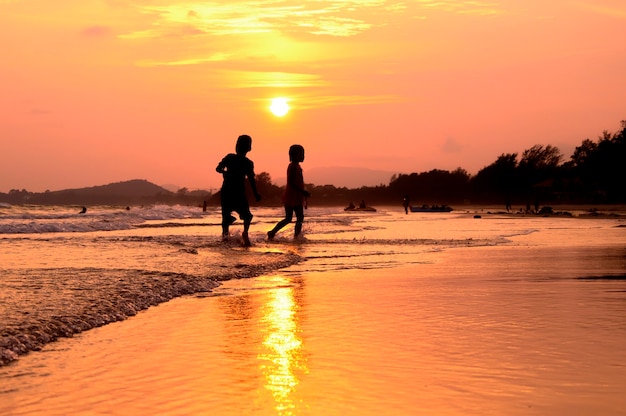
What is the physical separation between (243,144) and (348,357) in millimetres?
12070

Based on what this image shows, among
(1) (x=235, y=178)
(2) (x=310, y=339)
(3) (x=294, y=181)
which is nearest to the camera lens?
(2) (x=310, y=339)

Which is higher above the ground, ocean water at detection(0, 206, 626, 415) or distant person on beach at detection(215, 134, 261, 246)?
distant person on beach at detection(215, 134, 261, 246)

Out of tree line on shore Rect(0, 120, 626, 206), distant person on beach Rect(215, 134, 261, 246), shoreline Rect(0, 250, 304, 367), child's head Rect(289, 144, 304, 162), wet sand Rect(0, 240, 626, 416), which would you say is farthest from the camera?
tree line on shore Rect(0, 120, 626, 206)

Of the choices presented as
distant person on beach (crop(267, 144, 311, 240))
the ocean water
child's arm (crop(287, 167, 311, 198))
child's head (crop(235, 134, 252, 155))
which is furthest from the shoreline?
child's arm (crop(287, 167, 311, 198))

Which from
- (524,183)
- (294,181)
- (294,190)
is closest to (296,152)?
(294,181)

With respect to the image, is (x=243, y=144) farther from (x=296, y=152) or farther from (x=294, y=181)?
(x=296, y=152)

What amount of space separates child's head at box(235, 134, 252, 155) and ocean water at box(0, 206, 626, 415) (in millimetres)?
5500

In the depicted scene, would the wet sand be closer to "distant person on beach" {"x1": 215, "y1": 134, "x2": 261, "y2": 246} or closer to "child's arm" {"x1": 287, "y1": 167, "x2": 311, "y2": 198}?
"distant person on beach" {"x1": 215, "y1": 134, "x2": 261, "y2": 246}

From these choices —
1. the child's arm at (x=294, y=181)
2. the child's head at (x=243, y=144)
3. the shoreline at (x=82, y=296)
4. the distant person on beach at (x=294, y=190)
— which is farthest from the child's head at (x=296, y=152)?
the shoreline at (x=82, y=296)

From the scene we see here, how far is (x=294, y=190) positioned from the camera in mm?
19188

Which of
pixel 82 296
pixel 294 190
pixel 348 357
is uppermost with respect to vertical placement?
pixel 294 190

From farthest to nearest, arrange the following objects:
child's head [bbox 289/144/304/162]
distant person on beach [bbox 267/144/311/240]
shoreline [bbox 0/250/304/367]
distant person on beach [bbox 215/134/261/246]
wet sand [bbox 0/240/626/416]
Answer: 1. child's head [bbox 289/144/304/162]
2. distant person on beach [bbox 267/144/311/240]
3. distant person on beach [bbox 215/134/261/246]
4. shoreline [bbox 0/250/304/367]
5. wet sand [bbox 0/240/626/416]

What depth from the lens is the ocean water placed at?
4.32 metres

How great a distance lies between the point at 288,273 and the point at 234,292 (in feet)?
7.43
